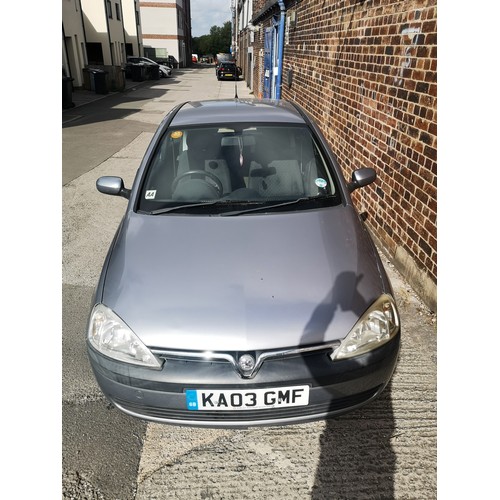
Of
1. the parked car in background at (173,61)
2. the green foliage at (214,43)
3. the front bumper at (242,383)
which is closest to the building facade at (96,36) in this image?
the parked car in background at (173,61)

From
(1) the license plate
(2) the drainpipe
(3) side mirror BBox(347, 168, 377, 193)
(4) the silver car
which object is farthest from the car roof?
(2) the drainpipe

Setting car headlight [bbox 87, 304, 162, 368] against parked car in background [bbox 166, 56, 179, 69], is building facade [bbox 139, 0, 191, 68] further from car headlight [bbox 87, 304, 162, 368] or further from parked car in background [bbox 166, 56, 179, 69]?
car headlight [bbox 87, 304, 162, 368]

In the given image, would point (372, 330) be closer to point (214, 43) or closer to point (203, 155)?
point (203, 155)

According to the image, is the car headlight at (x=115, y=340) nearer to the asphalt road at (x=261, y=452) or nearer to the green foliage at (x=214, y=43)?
the asphalt road at (x=261, y=452)

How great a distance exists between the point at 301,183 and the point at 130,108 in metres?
15.1

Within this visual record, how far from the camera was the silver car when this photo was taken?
1769 mm

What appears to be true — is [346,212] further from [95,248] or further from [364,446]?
[95,248]

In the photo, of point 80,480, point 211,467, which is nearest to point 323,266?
point 211,467

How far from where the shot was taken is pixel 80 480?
196 cm

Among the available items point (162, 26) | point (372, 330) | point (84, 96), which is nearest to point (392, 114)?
point (372, 330)

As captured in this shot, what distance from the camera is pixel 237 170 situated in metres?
2.85

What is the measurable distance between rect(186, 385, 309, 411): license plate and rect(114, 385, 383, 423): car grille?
36 mm

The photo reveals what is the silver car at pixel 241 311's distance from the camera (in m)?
1.77

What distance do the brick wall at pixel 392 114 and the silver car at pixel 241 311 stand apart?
1.10 m
